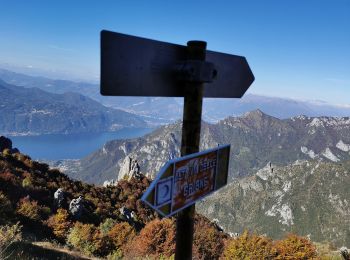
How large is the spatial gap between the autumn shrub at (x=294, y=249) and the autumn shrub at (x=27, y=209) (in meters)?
53.3

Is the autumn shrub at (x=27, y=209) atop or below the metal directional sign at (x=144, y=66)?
below

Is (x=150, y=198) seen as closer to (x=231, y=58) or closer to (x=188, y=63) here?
(x=188, y=63)

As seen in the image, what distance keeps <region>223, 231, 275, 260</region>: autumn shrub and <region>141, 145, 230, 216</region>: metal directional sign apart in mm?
60261

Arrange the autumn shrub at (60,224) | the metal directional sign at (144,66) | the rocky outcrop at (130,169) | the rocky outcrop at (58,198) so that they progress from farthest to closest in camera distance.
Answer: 1. the rocky outcrop at (130,169)
2. the rocky outcrop at (58,198)
3. the autumn shrub at (60,224)
4. the metal directional sign at (144,66)

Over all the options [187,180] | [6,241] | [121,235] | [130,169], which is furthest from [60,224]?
[130,169]

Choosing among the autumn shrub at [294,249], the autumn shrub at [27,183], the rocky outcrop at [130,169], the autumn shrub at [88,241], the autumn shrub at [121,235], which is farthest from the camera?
the rocky outcrop at [130,169]

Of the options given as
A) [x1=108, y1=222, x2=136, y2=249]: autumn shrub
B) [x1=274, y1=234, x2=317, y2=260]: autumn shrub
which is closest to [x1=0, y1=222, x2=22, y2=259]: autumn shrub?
[x1=108, y1=222, x2=136, y2=249]: autumn shrub

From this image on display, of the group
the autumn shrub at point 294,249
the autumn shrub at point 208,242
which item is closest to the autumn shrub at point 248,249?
the autumn shrub at point 208,242

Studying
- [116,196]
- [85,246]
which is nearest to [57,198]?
[85,246]

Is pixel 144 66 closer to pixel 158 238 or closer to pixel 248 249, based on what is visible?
pixel 158 238

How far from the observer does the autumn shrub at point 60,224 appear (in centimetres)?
3672

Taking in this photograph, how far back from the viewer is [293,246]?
7525 centimetres

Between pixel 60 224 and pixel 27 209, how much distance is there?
4163 mm

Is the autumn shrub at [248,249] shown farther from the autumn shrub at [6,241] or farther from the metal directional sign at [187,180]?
the metal directional sign at [187,180]
